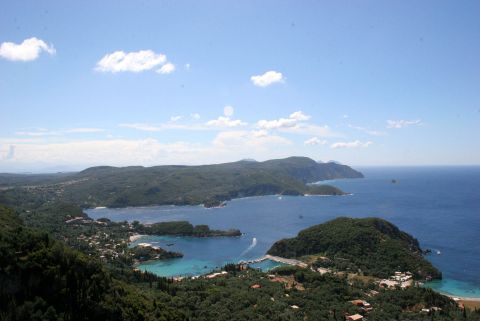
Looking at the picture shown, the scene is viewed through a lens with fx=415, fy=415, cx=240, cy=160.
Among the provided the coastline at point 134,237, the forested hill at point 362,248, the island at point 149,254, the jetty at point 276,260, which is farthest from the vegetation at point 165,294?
the coastline at point 134,237

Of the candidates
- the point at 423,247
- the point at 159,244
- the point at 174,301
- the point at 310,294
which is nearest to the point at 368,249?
the point at 423,247

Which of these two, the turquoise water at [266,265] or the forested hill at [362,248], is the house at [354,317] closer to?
the forested hill at [362,248]

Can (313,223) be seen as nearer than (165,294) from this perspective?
No

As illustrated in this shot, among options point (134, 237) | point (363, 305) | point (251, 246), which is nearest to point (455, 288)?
point (363, 305)

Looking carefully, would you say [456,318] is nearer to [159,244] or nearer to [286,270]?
[286,270]

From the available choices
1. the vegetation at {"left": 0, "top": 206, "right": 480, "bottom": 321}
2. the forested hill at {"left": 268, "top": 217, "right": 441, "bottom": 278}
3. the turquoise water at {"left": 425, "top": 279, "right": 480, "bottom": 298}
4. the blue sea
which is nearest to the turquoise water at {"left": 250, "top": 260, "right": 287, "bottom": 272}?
the blue sea

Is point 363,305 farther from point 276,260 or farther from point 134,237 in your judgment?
point 134,237
